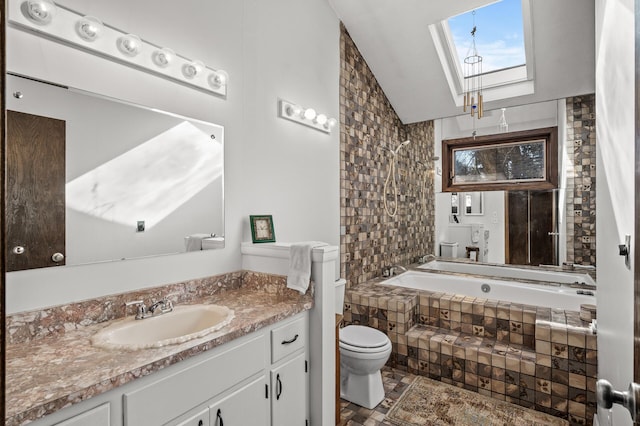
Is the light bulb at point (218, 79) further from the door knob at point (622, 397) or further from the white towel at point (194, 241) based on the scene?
the door knob at point (622, 397)

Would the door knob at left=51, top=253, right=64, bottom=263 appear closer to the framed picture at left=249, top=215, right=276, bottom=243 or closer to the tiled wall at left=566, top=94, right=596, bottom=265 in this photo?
the framed picture at left=249, top=215, right=276, bottom=243

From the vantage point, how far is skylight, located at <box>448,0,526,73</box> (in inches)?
115

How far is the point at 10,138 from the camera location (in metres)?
1.21

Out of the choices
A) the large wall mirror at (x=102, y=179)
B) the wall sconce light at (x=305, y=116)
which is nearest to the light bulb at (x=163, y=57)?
the large wall mirror at (x=102, y=179)

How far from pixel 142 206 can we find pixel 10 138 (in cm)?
55

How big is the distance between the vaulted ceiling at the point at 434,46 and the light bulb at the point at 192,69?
5.99 ft

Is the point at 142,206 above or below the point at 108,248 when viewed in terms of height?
above

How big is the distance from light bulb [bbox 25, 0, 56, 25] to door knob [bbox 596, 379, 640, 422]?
208 centimetres

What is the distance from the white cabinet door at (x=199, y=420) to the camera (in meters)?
1.18

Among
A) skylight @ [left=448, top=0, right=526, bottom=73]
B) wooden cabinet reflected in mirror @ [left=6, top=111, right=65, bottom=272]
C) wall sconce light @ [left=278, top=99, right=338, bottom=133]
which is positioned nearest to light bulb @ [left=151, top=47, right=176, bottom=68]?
wooden cabinet reflected in mirror @ [left=6, top=111, right=65, bottom=272]

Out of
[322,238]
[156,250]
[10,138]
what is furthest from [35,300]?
[322,238]

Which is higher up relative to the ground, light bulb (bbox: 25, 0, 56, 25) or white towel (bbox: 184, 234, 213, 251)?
light bulb (bbox: 25, 0, 56, 25)

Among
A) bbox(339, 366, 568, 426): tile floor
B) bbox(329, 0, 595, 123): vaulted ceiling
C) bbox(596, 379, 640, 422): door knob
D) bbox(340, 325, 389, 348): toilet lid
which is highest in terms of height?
bbox(329, 0, 595, 123): vaulted ceiling

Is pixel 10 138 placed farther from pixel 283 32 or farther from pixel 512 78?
pixel 512 78
